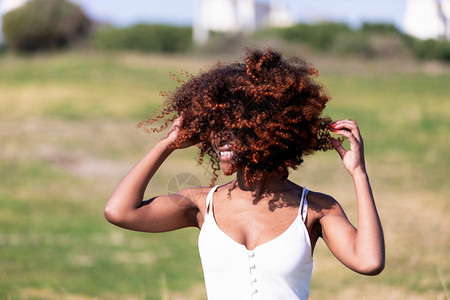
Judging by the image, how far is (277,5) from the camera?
2195 inches

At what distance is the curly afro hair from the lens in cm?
239

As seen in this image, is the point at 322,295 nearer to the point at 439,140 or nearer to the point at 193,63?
the point at 439,140

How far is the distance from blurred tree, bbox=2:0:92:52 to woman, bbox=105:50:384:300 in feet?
91.2

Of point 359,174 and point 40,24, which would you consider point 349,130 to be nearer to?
point 359,174

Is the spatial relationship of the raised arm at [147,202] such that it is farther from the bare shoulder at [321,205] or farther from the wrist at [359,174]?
the wrist at [359,174]

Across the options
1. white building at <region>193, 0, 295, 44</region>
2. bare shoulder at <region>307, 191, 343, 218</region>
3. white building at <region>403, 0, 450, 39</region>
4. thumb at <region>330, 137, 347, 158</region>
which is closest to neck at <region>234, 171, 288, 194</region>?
bare shoulder at <region>307, 191, 343, 218</region>

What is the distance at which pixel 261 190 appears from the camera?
2.49 m

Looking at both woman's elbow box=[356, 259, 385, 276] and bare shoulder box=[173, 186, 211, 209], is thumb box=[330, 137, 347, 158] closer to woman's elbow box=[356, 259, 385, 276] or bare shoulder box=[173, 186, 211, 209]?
woman's elbow box=[356, 259, 385, 276]

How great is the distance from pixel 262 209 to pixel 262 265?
0.20 metres

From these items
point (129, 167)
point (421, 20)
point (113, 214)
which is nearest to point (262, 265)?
point (113, 214)

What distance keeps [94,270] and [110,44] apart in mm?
25518

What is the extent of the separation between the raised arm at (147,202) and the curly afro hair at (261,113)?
2.8 inches

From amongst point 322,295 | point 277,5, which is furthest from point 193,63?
point 277,5

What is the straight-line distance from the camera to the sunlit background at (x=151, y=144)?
8.25 m
